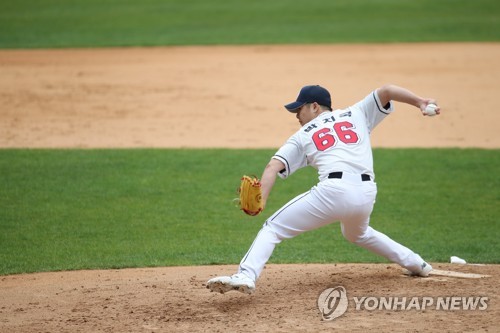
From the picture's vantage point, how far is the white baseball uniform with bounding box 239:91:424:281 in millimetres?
6344

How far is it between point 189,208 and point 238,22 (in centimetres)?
1517

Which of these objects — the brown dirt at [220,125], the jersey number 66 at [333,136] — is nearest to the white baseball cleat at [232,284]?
the brown dirt at [220,125]

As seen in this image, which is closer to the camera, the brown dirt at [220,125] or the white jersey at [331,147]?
the brown dirt at [220,125]

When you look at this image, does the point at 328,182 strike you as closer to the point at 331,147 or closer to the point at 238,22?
the point at 331,147

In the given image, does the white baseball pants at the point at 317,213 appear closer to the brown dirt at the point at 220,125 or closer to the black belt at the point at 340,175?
the black belt at the point at 340,175

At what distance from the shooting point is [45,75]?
56.7ft

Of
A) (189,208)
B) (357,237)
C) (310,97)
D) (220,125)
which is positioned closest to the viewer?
(310,97)

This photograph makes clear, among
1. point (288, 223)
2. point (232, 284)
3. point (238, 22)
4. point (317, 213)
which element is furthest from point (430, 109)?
point (238, 22)

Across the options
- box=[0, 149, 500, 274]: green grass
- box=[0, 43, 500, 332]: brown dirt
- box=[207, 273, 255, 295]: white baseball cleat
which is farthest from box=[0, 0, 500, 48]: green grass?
box=[207, 273, 255, 295]: white baseball cleat

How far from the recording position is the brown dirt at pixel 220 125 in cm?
621

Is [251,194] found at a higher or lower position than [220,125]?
lower

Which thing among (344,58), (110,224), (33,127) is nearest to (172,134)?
(33,127)

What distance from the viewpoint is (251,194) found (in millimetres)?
6266

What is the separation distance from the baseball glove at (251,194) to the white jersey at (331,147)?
313 mm
